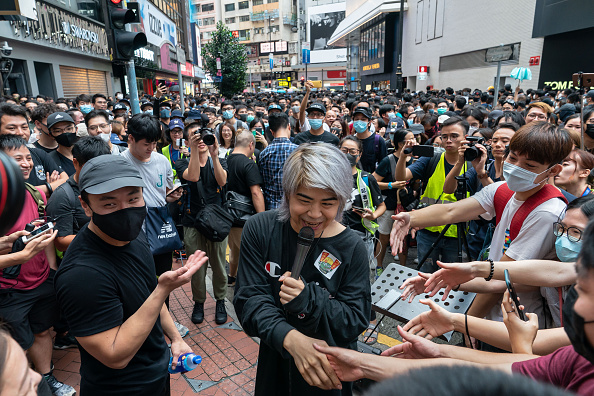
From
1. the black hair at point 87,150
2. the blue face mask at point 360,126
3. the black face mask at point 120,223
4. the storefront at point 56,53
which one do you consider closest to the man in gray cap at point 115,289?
the black face mask at point 120,223

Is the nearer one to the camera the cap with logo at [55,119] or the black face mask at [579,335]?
the black face mask at [579,335]

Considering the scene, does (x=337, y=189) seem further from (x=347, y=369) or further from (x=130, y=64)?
(x=130, y=64)

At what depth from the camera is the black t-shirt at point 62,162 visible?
416 centimetres

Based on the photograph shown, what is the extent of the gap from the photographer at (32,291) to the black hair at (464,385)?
2.78 meters

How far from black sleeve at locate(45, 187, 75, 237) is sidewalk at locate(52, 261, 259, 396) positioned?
1351 mm

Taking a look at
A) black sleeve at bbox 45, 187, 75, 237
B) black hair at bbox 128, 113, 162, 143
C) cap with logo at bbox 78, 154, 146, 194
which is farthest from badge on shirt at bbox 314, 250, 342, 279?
black hair at bbox 128, 113, 162, 143

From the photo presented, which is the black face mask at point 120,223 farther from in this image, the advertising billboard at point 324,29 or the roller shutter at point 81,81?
the advertising billboard at point 324,29

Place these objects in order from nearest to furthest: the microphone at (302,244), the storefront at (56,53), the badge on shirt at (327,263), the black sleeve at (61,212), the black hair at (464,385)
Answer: the black hair at (464,385)
the microphone at (302,244)
the badge on shirt at (327,263)
the black sleeve at (61,212)
the storefront at (56,53)

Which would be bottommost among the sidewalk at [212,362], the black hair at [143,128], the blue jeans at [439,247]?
the sidewalk at [212,362]

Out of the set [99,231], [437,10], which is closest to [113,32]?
[99,231]

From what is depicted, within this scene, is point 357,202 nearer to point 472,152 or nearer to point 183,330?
point 472,152

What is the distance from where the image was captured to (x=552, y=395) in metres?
0.55

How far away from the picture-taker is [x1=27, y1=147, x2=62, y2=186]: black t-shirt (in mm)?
3772

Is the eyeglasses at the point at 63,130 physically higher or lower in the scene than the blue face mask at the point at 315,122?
higher
